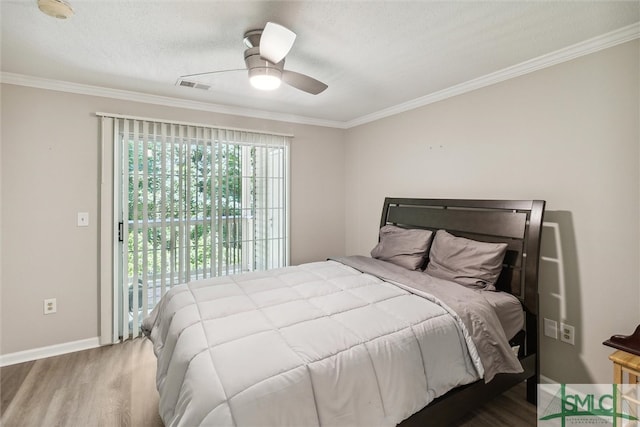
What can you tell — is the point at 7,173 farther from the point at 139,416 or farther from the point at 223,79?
the point at 139,416

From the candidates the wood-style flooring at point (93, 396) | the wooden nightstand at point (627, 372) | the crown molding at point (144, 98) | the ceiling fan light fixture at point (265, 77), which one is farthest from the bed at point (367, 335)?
the crown molding at point (144, 98)

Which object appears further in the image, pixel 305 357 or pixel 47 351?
pixel 47 351

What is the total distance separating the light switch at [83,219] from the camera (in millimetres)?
2754

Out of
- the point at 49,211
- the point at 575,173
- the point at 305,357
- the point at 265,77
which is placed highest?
the point at 265,77

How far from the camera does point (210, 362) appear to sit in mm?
1289

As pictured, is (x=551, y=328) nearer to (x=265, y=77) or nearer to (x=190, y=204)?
(x=265, y=77)

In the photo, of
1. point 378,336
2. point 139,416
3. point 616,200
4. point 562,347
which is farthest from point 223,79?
point 562,347

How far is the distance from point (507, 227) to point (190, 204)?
2.95 m

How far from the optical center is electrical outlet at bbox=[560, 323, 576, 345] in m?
2.10

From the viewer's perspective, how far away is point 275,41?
1.64 meters

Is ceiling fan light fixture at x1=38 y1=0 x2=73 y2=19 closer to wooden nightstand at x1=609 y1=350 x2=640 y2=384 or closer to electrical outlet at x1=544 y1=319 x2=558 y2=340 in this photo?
wooden nightstand at x1=609 y1=350 x2=640 y2=384

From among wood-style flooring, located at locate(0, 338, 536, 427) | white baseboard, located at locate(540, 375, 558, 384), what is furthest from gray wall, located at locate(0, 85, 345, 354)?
white baseboard, located at locate(540, 375, 558, 384)

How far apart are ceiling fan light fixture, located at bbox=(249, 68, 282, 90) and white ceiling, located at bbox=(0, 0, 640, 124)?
25 cm

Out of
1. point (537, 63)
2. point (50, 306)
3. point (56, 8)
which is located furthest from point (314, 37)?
point (50, 306)
